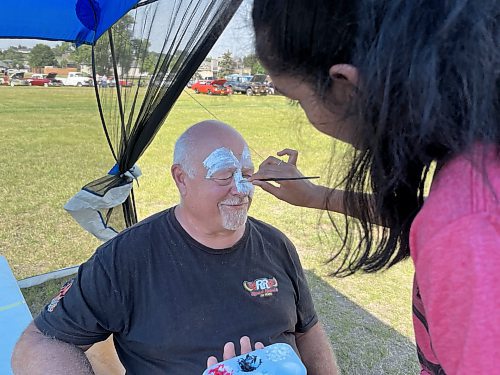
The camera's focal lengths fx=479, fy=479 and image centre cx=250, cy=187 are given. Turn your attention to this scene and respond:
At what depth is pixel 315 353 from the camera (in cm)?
177

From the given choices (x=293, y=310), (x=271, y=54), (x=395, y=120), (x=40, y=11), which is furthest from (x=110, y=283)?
(x=40, y=11)

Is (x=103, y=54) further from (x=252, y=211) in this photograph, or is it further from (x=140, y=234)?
(x=252, y=211)

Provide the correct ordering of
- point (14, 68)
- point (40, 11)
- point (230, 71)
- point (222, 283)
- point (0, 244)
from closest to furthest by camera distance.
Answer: point (230, 71) → point (222, 283) → point (40, 11) → point (14, 68) → point (0, 244)

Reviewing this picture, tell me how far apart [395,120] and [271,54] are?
0.22m

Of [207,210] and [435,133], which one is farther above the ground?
[435,133]

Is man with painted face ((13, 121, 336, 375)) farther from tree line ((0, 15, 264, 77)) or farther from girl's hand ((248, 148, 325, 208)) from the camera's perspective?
tree line ((0, 15, 264, 77))

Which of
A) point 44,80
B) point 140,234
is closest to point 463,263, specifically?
point 140,234

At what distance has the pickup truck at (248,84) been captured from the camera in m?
1.01

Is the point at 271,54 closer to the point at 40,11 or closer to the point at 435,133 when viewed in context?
the point at 435,133

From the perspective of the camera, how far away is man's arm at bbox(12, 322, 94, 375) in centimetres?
141

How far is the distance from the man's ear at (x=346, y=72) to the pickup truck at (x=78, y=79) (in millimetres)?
2501

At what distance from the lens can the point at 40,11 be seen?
8.44ft

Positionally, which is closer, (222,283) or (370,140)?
(370,140)

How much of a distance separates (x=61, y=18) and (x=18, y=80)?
7.52 feet
